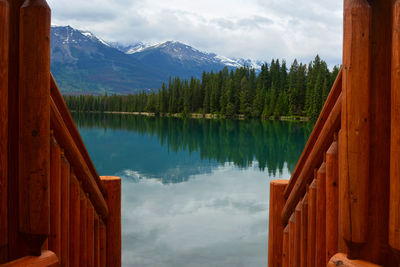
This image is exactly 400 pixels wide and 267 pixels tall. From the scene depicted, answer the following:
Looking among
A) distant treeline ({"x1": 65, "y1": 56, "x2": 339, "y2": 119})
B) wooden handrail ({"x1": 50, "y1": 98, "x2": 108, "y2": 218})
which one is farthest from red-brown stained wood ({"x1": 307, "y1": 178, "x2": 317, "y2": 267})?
distant treeline ({"x1": 65, "y1": 56, "x2": 339, "y2": 119})

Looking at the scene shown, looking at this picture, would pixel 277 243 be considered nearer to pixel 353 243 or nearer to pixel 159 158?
pixel 353 243

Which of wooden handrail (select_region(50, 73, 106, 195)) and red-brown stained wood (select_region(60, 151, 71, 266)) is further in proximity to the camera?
red-brown stained wood (select_region(60, 151, 71, 266))

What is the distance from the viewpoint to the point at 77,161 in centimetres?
236

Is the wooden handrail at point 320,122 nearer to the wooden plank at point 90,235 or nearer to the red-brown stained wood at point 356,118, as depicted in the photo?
the red-brown stained wood at point 356,118

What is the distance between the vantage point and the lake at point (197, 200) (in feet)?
28.3

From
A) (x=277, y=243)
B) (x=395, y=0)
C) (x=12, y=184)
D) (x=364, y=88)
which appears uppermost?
(x=395, y=0)

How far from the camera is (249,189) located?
54.3 ft

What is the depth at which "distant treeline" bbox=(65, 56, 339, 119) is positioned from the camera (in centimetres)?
6750

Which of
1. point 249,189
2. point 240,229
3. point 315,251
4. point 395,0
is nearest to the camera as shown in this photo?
point 395,0

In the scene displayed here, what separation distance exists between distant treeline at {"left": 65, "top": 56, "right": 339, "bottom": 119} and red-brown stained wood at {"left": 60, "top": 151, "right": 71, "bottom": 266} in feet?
203

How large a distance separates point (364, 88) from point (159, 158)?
87.6ft

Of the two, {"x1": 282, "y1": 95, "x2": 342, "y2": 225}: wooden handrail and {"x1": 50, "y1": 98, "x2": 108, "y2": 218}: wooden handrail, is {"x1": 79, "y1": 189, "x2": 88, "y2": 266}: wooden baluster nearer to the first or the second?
{"x1": 50, "y1": 98, "x2": 108, "y2": 218}: wooden handrail

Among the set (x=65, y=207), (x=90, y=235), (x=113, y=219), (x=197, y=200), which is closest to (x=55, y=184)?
(x=65, y=207)

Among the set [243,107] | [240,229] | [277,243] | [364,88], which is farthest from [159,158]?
[243,107]
